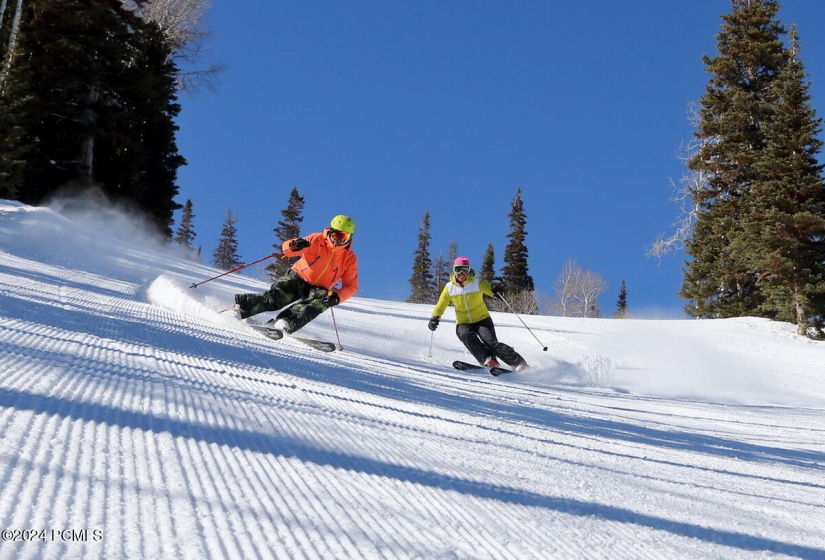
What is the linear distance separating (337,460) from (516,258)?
49.5m

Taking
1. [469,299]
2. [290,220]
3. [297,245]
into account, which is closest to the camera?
[297,245]

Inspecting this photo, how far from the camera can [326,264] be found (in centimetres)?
753

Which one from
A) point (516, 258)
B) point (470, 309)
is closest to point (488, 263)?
point (516, 258)

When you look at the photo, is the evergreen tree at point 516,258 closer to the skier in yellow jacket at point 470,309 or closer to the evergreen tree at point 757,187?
the evergreen tree at point 757,187

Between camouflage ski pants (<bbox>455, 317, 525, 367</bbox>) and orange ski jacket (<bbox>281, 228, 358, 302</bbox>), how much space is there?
6.69 feet

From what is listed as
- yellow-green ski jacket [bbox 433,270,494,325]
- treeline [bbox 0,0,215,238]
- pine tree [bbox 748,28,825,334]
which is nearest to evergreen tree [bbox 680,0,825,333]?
pine tree [bbox 748,28,825,334]

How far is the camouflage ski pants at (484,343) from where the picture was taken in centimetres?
801

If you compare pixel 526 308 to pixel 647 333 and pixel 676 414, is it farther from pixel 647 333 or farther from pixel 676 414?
pixel 676 414

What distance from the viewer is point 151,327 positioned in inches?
210

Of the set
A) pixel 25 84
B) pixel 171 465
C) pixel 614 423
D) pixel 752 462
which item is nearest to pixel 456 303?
pixel 614 423

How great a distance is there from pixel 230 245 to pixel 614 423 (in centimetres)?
7221

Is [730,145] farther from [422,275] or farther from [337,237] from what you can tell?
[422,275]

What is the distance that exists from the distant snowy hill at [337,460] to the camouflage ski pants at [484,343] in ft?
6.88

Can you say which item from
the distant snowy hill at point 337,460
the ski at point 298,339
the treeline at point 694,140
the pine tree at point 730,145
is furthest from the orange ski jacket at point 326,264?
the pine tree at point 730,145
